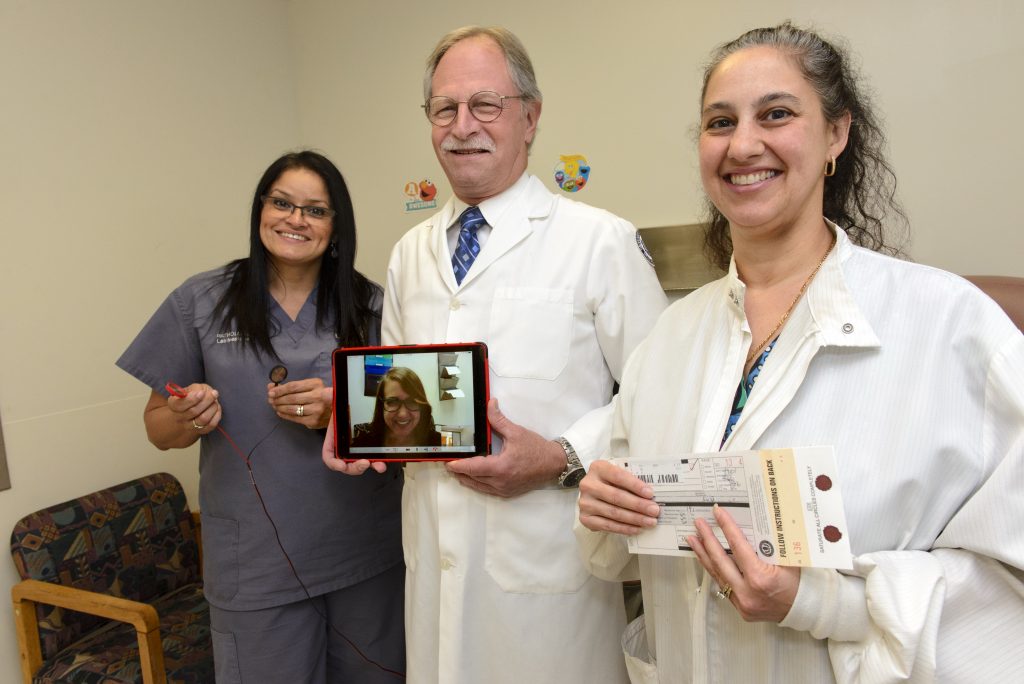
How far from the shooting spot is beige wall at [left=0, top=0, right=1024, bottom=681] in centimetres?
219

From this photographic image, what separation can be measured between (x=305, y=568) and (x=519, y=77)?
4.03 ft

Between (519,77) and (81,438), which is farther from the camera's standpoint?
(81,438)

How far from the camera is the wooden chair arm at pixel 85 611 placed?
189 cm

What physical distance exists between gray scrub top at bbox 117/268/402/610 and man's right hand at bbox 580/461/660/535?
913mm

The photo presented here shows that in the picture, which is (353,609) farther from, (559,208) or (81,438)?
(81,438)

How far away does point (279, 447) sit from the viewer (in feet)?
5.64

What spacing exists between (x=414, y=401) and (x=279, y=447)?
554 mm

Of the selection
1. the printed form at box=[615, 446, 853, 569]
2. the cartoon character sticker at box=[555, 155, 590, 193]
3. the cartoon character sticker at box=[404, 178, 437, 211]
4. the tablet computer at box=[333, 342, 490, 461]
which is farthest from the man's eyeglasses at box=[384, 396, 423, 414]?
the cartoon character sticker at box=[404, 178, 437, 211]

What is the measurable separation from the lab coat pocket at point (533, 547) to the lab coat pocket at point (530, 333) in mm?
248

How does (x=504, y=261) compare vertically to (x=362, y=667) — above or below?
above

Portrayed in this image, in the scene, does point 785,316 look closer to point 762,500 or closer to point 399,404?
point 762,500

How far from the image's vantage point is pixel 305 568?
1698 millimetres

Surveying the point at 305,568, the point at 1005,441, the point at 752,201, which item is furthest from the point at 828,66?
the point at 305,568

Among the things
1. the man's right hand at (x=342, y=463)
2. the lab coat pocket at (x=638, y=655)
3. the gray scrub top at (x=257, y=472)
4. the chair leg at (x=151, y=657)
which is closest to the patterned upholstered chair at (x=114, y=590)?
the chair leg at (x=151, y=657)
